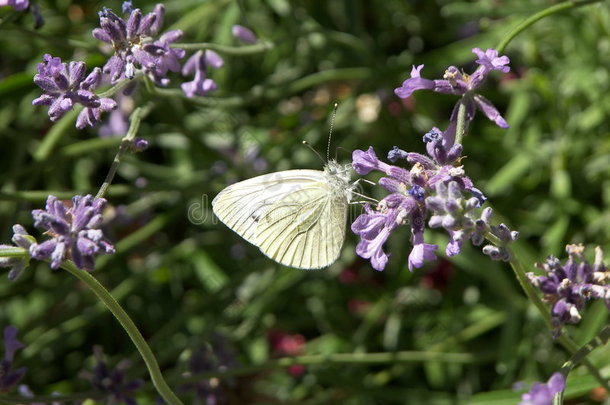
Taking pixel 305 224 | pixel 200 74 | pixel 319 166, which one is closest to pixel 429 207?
pixel 305 224

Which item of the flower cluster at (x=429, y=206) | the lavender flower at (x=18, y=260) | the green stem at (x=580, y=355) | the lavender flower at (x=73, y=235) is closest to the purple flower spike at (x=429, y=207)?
the flower cluster at (x=429, y=206)

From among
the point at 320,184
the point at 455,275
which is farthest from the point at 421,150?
the point at 320,184

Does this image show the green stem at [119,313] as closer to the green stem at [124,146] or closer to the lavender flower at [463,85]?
the green stem at [124,146]

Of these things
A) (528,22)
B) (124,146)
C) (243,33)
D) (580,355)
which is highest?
(243,33)

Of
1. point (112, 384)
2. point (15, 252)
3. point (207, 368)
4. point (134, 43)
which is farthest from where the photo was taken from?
point (207, 368)

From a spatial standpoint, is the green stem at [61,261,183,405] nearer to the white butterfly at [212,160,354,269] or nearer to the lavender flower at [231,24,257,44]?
the white butterfly at [212,160,354,269]

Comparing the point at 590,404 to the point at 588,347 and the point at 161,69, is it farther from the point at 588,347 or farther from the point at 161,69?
the point at 161,69

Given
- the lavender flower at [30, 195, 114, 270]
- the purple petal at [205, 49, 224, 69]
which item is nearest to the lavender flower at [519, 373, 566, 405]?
the lavender flower at [30, 195, 114, 270]

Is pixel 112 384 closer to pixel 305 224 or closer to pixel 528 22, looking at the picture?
pixel 305 224
